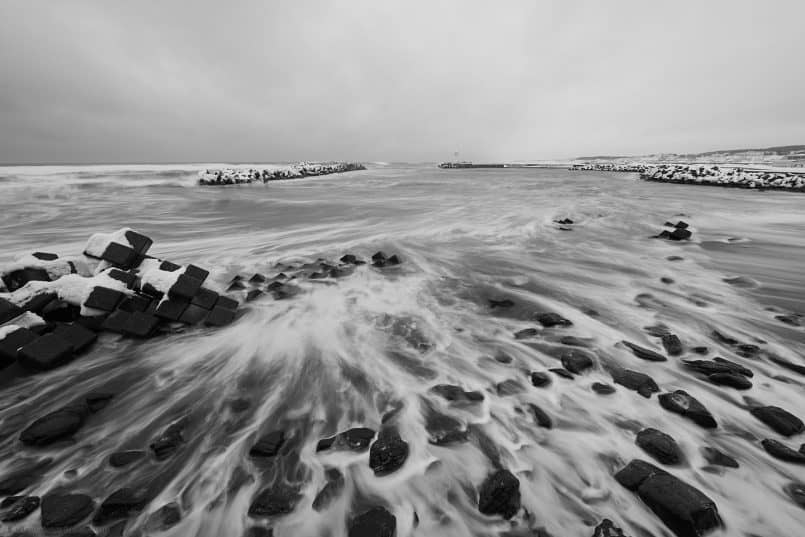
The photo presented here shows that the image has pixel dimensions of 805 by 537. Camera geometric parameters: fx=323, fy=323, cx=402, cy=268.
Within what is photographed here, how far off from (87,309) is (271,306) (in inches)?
77.4

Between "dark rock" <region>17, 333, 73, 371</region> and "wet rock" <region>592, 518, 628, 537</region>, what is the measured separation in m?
Result: 4.71

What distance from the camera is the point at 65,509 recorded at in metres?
1.85

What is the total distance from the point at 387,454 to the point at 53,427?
8.23 ft

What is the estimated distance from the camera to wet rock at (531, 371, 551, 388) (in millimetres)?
2879

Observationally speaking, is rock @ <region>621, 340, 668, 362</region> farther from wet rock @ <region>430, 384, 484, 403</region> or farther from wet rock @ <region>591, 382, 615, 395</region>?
wet rock @ <region>430, 384, 484, 403</region>

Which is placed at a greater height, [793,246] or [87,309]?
[87,309]

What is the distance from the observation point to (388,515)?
178 cm

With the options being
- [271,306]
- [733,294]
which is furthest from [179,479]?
[733,294]

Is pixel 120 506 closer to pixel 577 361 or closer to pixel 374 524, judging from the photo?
pixel 374 524

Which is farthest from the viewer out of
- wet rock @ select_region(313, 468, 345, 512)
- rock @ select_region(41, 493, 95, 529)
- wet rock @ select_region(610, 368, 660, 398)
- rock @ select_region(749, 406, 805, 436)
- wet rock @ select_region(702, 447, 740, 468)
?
wet rock @ select_region(610, 368, 660, 398)

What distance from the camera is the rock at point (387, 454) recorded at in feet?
6.98

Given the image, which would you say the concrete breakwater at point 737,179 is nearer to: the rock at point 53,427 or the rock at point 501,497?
the rock at point 501,497

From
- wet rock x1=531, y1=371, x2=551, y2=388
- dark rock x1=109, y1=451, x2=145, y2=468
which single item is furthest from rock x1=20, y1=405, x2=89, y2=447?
wet rock x1=531, y1=371, x2=551, y2=388

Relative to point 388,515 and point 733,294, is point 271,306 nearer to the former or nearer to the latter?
point 388,515
